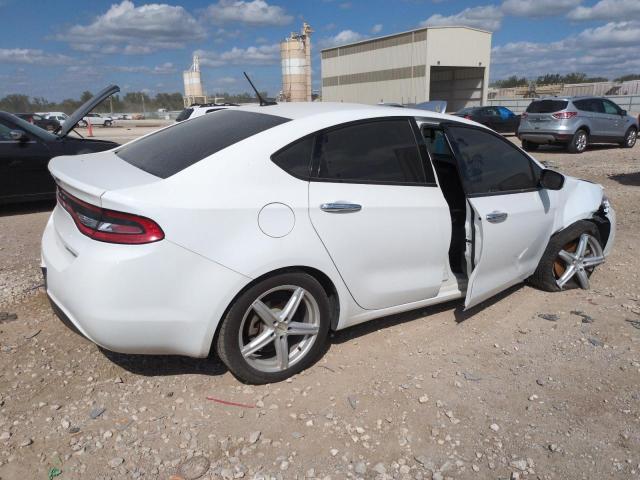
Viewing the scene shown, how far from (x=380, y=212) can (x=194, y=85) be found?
217 feet

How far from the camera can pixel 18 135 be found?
709cm

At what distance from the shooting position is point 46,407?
281 cm

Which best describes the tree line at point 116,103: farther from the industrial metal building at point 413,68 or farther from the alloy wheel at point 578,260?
the alloy wheel at point 578,260

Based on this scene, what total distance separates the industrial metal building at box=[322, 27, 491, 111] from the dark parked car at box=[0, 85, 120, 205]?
32.5 metres

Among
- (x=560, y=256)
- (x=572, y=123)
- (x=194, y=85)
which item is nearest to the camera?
(x=560, y=256)

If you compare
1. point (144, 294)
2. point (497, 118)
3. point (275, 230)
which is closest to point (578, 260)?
point (275, 230)

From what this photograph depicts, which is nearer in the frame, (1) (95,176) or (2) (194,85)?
(1) (95,176)

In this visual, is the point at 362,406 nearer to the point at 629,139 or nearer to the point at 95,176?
the point at 95,176

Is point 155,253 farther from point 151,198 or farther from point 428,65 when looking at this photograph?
point 428,65

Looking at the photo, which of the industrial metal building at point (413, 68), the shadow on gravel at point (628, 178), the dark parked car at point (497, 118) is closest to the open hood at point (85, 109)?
the shadow on gravel at point (628, 178)

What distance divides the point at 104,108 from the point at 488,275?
84.4 meters

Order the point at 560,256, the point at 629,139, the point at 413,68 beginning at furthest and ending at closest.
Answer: the point at 413,68, the point at 629,139, the point at 560,256

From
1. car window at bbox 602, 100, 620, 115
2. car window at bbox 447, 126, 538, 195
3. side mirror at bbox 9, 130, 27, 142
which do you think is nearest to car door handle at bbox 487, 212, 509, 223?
car window at bbox 447, 126, 538, 195

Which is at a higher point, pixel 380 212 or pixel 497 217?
pixel 380 212
